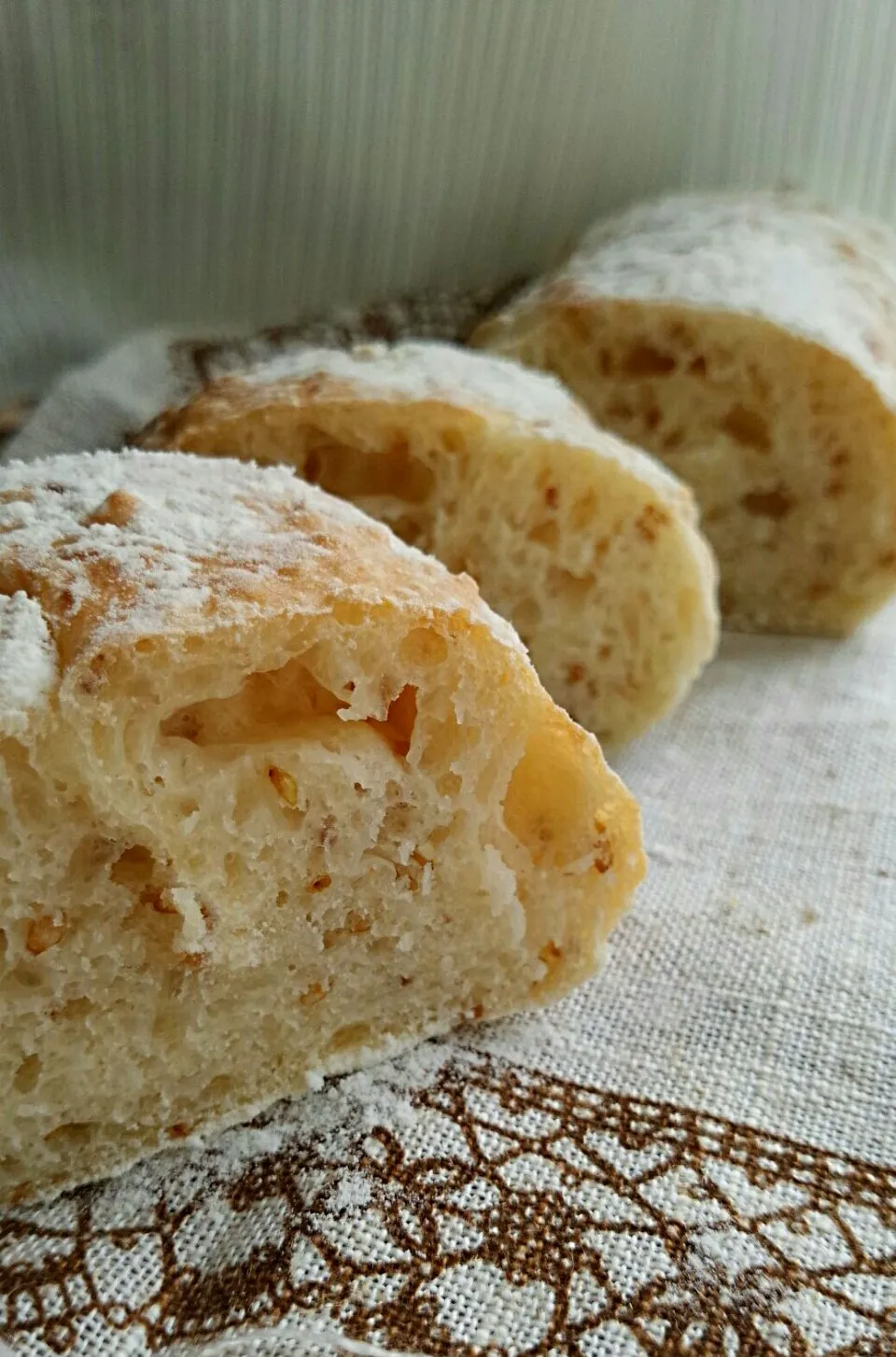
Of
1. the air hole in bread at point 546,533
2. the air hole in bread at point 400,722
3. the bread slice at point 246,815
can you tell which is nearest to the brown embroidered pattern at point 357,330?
the air hole in bread at point 546,533

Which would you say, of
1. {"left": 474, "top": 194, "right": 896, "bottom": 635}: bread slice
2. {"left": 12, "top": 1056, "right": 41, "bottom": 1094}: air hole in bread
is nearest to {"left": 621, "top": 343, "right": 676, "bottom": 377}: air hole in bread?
{"left": 474, "top": 194, "right": 896, "bottom": 635}: bread slice

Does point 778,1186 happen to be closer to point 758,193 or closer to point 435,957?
point 435,957

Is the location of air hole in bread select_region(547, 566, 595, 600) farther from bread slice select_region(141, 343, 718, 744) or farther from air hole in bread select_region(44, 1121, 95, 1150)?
air hole in bread select_region(44, 1121, 95, 1150)

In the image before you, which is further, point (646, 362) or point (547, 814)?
point (646, 362)

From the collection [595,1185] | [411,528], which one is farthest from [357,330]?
[595,1185]

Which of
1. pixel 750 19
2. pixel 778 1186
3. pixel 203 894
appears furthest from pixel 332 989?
pixel 750 19

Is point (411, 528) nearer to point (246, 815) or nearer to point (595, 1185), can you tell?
point (246, 815)
